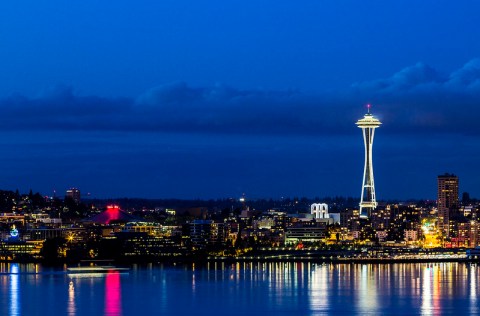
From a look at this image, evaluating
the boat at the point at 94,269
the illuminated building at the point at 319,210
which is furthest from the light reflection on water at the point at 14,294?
the illuminated building at the point at 319,210

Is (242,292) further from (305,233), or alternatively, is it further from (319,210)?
(319,210)

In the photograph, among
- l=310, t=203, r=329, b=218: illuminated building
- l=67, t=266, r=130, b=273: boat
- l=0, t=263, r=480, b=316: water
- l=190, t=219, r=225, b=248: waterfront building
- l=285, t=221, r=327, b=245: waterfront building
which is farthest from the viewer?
l=310, t=203, r=329, b=218: illuminated building

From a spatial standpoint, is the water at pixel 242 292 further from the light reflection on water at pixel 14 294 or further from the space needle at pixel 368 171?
the space needle at pixel 368 171

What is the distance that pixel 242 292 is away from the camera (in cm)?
4700

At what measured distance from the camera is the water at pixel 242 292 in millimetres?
40469

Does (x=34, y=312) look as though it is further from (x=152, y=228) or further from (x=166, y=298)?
(x=152, y=228)

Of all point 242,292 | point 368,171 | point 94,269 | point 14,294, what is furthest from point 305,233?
point 14,294

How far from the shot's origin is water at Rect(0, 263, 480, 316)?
133ft

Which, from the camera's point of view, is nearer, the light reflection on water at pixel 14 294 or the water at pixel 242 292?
the light reflection on water at pixel 14 294

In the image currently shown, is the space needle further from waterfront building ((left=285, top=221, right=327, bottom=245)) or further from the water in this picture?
the water

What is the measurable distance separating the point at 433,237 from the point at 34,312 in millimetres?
59531

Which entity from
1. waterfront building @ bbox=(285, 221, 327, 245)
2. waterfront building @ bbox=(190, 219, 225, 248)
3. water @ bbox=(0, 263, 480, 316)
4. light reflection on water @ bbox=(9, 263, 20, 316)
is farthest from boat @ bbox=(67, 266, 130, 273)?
waterfront building @ bbox=(285, 221, 327, 245)

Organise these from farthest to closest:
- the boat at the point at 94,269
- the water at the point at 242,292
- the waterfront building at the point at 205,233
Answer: the waterfront building at the point at 205,233, the boat at the point at 94,269, the water at the point at 242,292

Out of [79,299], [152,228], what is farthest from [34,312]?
[152,228]
